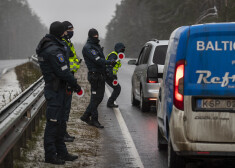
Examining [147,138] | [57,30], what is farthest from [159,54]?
[57,30]

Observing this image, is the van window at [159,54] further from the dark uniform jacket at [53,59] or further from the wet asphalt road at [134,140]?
the dark uniform jacket at [53,59]

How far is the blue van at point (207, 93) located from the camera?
645cm

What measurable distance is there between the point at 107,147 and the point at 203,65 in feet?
11.3

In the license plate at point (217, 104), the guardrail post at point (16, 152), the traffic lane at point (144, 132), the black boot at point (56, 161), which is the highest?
the license plate at point (217, 104)

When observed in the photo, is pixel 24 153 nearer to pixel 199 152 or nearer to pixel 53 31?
pixel 53 31

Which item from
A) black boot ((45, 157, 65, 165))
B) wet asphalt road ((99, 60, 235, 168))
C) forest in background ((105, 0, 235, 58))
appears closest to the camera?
black boot ((45, 157, 65, 165))

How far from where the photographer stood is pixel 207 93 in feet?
21.3

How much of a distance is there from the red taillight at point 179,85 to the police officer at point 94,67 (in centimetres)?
494

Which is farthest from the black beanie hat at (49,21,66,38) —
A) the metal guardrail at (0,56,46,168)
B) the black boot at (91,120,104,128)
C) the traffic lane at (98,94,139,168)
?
the black boot at (91,120,104,128)

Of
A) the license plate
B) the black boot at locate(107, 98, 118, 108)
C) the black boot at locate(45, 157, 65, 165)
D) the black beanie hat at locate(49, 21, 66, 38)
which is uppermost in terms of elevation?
the black beanie hat at locate(49, 21, 66, 38)

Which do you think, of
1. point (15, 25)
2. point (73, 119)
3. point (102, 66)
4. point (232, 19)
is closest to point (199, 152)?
point (102, 66)

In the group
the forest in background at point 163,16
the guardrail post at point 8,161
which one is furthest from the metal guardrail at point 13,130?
the forest in background at point 163,16

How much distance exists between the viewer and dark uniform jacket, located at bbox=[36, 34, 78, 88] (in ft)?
24.9

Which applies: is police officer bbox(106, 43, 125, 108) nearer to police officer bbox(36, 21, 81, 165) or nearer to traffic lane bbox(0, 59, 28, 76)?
police officer bbox(36, 21, 81, 165)
